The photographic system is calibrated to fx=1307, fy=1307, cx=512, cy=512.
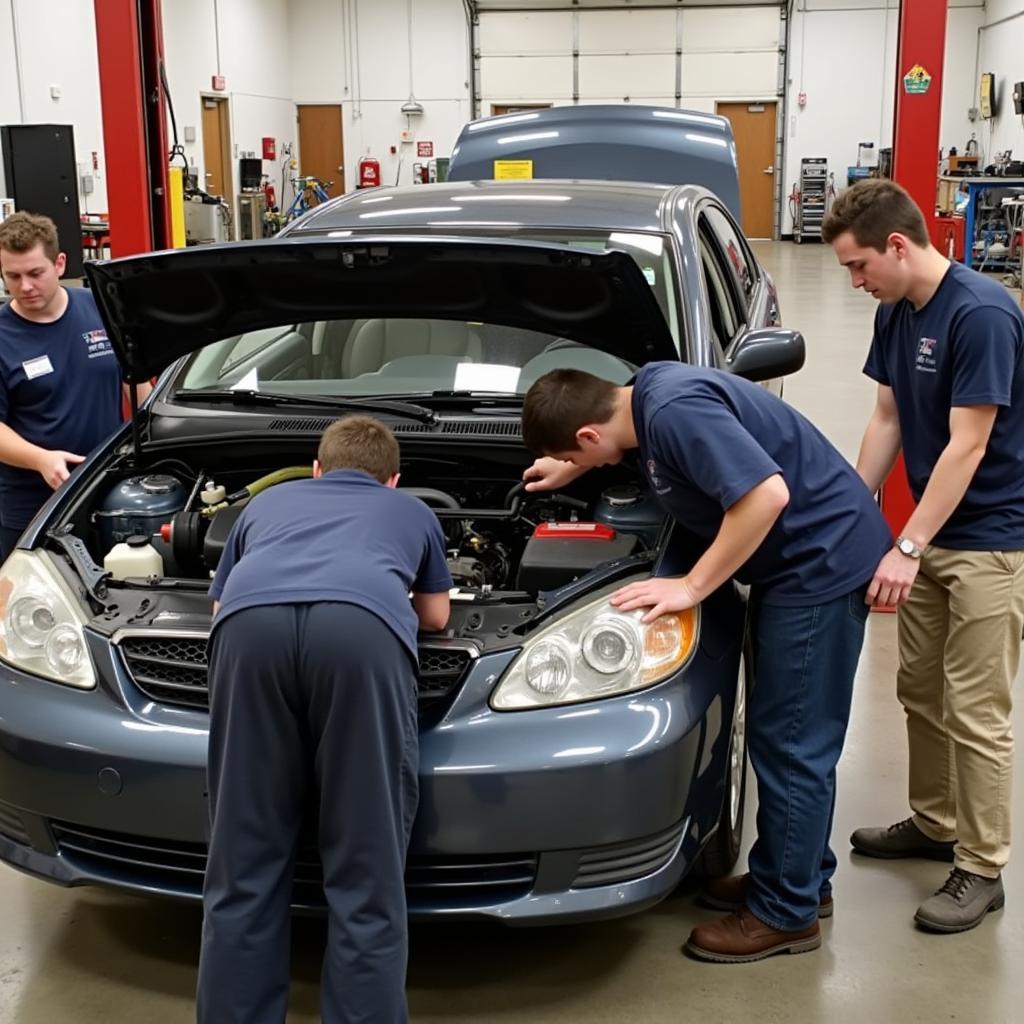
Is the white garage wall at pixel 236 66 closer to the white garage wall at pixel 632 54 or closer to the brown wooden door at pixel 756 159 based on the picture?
the white garage wall at pixel 632 54

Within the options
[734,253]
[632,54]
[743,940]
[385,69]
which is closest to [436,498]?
[743,940]

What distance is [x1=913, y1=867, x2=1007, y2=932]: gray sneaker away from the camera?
270 centimetres

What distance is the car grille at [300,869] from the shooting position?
7.45ft

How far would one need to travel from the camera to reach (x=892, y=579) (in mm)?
2520

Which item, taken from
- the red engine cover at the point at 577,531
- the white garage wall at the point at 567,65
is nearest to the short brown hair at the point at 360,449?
the red engine cover at the point at 577,531

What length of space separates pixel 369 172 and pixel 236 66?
10.0ft

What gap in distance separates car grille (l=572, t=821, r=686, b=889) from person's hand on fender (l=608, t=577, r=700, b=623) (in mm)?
389

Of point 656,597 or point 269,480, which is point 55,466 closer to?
point 269,480

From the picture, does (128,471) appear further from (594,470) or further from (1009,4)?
(1009,4)

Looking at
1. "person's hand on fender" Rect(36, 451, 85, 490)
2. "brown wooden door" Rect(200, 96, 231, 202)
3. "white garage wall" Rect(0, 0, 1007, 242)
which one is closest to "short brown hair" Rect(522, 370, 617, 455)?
"person's hand on fender" Rect(36, 451, 85, 490)

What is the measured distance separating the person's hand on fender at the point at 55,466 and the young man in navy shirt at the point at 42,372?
16mm

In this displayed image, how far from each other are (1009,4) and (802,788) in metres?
21.5

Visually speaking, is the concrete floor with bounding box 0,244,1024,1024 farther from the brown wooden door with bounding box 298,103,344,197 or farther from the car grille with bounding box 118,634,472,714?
the brown wooden door with bounding box 298,103,344,197

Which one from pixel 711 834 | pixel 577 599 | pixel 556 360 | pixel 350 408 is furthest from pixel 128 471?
pixel 711 834
